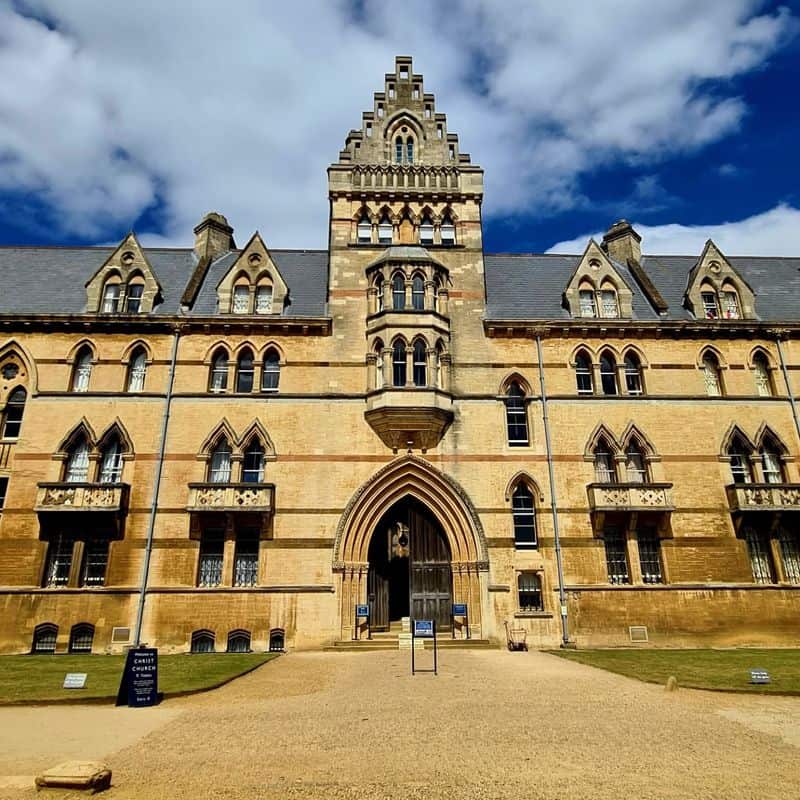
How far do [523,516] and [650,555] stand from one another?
5105 mm

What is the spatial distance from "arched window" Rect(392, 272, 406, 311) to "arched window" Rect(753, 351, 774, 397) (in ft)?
51.2

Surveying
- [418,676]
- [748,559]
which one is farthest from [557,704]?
[748,559]

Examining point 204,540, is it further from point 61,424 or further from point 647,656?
point 647,656

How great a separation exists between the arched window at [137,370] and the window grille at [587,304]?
62.6ft

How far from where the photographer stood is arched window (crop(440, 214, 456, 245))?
87.1ft

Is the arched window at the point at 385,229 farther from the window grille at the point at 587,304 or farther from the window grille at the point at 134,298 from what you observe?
the window grille at the point at 134,298

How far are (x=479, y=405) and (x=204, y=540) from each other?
11955 mm

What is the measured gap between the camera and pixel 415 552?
22.3m

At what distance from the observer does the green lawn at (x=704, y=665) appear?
1246 centimetres

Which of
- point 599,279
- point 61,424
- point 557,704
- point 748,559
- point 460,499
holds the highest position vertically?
point 599,279

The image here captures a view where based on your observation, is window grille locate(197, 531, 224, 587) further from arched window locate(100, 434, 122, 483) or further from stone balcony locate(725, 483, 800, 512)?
stone balcony locate(725, 483, 800, 512)

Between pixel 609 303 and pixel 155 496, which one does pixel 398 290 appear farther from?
pixel 155 496

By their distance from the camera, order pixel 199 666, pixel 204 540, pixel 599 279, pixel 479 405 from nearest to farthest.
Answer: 1. pixel 199 666
2. pixel 204 540
3. pixel 479 405
4. pixel 599 279

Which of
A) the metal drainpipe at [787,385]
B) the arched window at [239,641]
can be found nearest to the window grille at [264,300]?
the arched window at [239,641]
